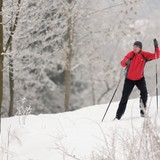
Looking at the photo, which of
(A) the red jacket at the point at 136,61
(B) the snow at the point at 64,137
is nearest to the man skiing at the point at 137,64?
(A) the red jacket at the point at 136,61

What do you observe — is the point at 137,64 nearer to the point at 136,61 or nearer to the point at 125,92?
the point at 136,61

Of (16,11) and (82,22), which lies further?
(82,22)

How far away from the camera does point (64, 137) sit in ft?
24.4

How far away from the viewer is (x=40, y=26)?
15.1 m

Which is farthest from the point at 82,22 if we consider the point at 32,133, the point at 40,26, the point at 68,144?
the point at 68,144

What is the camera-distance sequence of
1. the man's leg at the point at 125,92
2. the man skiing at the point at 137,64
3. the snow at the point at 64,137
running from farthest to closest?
the man's leg at the point at 125,92
the man skiing at the point at 137,64
the snow at the point at 64,137

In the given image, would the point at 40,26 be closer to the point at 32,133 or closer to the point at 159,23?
the point at 32,133

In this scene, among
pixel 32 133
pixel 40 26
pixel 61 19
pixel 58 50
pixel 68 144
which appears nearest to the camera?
pixel 68 144

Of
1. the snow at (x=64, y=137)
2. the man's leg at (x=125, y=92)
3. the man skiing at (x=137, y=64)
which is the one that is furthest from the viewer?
the man's leg at (x=125, y=92)

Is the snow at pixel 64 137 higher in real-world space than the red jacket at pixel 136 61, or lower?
lower

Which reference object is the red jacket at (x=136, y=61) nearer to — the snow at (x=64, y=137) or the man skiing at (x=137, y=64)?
the man skiing at (x=137, y=64)

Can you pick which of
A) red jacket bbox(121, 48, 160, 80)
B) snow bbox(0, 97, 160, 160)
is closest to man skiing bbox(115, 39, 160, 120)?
red jacket bbox(121, 48, 160, 80)

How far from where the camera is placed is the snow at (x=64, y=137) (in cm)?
600

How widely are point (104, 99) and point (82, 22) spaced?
41.1 ft
